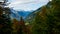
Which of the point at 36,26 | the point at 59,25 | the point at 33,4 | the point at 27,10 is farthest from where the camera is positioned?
the point at 33,4

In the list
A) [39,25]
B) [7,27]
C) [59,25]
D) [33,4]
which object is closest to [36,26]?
[39,25]

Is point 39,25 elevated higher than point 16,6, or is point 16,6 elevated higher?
point 39,25

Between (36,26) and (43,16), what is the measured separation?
0.71 ft

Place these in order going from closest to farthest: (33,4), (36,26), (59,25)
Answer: (59,25) < (36,26) < (33,4)

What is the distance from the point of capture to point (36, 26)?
3910mm

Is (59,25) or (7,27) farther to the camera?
(7,27)

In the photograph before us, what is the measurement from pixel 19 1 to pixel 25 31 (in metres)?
3.58

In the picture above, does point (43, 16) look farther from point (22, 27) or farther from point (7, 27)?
point (7, 27)

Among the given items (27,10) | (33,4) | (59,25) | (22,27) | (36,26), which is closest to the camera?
(59,25)

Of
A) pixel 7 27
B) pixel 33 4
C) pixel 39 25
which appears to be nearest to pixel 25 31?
pixel 7 27

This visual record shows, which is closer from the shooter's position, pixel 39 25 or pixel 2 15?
pixel 39 25

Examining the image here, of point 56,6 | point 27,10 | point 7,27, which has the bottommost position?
point 27,10

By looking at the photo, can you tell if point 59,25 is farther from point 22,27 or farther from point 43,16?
point 22,27

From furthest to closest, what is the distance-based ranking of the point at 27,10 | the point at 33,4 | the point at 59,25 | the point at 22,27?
the point at 33,4
the point at 27,10
the point at 22,27
the point at 59,25
